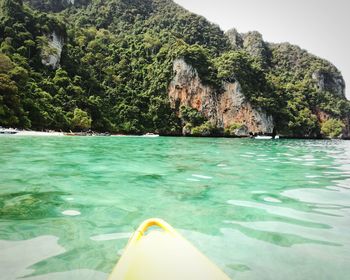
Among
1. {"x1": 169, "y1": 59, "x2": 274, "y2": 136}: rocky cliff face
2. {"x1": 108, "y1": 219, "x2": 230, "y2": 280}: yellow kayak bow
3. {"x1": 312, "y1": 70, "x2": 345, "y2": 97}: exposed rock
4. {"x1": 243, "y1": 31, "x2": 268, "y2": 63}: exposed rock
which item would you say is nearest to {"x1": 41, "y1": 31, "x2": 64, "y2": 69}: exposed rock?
{"x1": 169, "y1": 59, "x2": 274, "y2": 136}: rocky cliff face

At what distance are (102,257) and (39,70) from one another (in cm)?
6683

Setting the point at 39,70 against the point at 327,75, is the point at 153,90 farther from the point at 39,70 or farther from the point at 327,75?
the point at 327,75

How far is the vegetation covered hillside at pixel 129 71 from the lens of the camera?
55.1 metres

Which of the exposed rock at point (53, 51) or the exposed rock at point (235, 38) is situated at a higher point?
the exposed rock at point (235, 38)

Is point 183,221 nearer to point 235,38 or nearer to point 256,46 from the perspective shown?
point 256,46

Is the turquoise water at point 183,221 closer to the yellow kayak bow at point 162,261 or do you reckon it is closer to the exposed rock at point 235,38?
the yellow kayak bow at point 162,261

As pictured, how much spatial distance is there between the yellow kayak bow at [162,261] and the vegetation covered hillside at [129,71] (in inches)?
1722

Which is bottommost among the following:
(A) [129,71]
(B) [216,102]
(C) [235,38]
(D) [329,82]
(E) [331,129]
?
(E) [331,129]

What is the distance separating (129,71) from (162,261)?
3492 inches

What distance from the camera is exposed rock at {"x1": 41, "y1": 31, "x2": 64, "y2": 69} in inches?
2516

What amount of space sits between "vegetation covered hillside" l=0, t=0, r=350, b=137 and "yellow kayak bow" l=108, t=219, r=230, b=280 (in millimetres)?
43727

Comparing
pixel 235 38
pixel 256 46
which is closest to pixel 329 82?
pixel 256 46

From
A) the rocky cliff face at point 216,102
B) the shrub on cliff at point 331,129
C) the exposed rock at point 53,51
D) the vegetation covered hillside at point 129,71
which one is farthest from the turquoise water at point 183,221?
the shrub on cliff at point 331,129

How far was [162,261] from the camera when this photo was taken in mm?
2727
